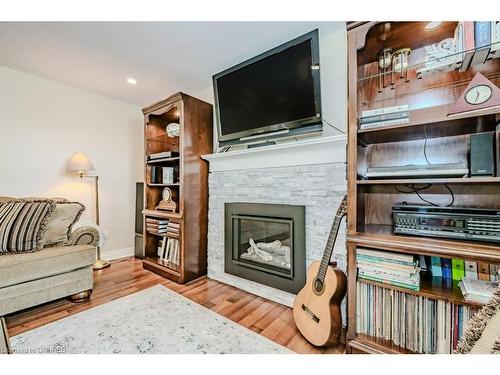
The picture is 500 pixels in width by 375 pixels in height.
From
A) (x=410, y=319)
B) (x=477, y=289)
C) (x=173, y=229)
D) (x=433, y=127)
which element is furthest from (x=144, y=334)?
(x=433, y=127)

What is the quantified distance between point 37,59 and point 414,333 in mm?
3724

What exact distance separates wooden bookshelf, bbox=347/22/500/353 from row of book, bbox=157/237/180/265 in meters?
1.91

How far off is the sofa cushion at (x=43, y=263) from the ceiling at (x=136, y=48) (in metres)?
1.77

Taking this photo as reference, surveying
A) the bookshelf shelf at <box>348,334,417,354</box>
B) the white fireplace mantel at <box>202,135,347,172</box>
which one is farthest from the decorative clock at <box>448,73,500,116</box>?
the bookshelf shelf at <box>348,334,417,354</box>

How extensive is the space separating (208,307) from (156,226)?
48.7 inches

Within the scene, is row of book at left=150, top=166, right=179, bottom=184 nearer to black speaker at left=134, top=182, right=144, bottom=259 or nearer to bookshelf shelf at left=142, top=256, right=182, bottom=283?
black speaker at left=134, top=182, right=144, bottom=259

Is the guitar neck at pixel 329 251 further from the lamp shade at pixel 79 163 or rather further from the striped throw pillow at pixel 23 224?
the lamp shade at pixel 79 163

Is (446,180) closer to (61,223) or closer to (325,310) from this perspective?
(325,310)

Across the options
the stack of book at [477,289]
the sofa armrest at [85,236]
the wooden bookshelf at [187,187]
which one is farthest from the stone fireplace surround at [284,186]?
the sofa armrest at [85,236]

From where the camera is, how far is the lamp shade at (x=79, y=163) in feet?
8.87

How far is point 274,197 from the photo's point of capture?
207 centimetres
